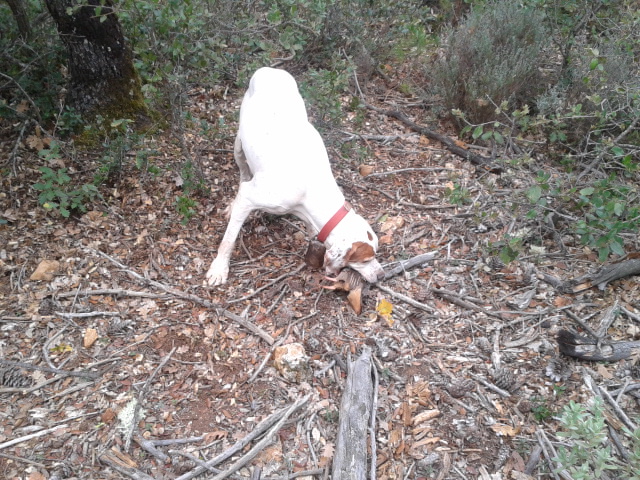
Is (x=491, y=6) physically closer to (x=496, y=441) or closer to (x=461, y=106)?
(x=461, y=106)

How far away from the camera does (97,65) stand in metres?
3.65

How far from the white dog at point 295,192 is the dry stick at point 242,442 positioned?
925 mm

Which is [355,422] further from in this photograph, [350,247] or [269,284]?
[269,284]

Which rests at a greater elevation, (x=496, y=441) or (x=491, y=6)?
(x=491, y=6)

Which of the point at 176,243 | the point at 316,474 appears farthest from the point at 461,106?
the point at 316,474

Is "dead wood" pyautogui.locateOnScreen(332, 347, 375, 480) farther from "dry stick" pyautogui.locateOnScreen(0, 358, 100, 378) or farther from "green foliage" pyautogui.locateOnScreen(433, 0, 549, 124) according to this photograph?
"green foliage" pyautogui.locateOnScreen(433, 0, 549, 124)

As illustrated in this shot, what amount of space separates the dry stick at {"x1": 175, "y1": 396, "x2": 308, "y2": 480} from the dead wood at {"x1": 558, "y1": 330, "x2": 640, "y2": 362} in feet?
5.40

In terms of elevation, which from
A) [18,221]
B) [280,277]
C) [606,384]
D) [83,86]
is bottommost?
[606,384]

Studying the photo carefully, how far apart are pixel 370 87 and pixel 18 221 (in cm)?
381

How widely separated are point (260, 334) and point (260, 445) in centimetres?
72

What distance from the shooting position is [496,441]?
2398 millimetres

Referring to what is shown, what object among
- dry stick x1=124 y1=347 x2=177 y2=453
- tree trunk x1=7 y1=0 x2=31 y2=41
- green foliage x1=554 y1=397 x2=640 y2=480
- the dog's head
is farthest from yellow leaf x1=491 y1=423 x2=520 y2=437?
tree trunk x1=7 y1=0 x2=31 y2=41

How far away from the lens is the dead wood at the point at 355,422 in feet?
7.14

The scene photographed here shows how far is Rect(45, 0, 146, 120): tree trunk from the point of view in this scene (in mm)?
3400
